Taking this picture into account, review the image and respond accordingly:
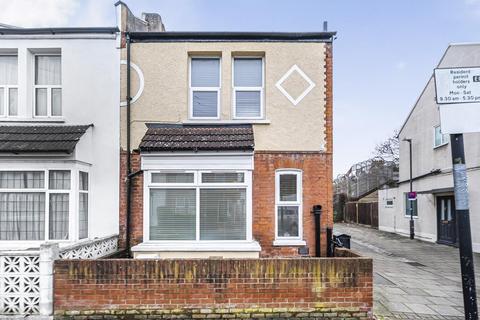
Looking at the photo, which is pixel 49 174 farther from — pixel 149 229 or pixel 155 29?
pixel 155 29

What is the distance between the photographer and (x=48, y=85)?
8.91 meters

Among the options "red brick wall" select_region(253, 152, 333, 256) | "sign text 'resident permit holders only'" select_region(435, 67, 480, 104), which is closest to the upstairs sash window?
"red brick wall" select_region(253, 152, 333, 256)

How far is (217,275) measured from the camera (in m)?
5.87

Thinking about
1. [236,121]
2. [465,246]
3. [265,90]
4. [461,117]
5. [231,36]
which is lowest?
[465,246]

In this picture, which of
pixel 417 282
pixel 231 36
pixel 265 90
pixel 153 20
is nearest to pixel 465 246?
pixel 417 282

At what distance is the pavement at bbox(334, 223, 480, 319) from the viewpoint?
21.0ft

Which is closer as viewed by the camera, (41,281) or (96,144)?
(41,281)

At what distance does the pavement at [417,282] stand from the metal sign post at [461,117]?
2.24 meters

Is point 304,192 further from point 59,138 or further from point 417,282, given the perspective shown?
point 59,138

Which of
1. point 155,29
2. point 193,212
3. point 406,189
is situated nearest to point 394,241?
point 406,189

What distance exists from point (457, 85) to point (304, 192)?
15.0ft

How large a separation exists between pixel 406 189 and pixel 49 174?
19.3 m

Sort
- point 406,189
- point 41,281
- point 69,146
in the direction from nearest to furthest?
point 41,281 < point 69,146 < point 406,189

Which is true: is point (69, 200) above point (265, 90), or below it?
below
